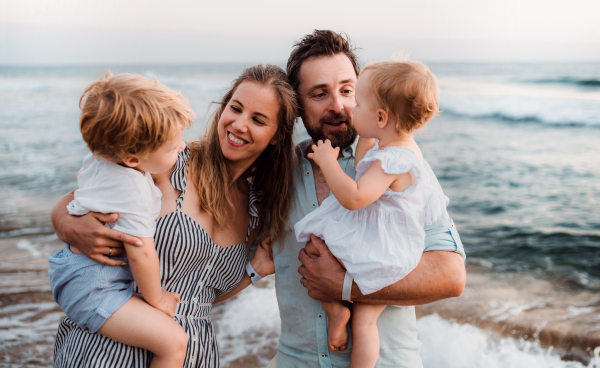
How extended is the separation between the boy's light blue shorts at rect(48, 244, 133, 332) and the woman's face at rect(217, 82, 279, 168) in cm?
91

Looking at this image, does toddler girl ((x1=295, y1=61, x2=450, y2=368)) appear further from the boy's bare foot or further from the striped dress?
the striped dress

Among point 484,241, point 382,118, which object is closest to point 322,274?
point 382,118

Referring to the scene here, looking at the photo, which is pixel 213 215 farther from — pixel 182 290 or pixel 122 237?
pixel 122 237

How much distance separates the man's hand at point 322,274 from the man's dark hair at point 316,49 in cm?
127

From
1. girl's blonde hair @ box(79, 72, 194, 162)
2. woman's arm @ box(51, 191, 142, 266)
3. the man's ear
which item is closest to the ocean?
girl's blonde hair @ box(79, 72, 194, 162)

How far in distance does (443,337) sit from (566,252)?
3509 millimetres

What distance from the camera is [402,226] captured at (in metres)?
2.12

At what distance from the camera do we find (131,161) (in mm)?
1859

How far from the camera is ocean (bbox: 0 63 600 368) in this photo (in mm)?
4203

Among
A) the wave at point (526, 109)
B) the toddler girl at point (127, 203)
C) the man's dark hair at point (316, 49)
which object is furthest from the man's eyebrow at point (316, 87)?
the wave at point (526, 109)

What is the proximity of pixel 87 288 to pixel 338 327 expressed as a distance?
1.25 m

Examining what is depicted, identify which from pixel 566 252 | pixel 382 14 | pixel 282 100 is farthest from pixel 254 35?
pixel 282 100

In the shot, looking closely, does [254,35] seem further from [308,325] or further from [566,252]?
[308,325]

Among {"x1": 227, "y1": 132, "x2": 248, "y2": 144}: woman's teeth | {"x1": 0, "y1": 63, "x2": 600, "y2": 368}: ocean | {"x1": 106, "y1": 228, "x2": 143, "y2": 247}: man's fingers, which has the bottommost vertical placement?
{"x1": 0, "y1": 63, "x2": 600, "y2": 368}: ocean
